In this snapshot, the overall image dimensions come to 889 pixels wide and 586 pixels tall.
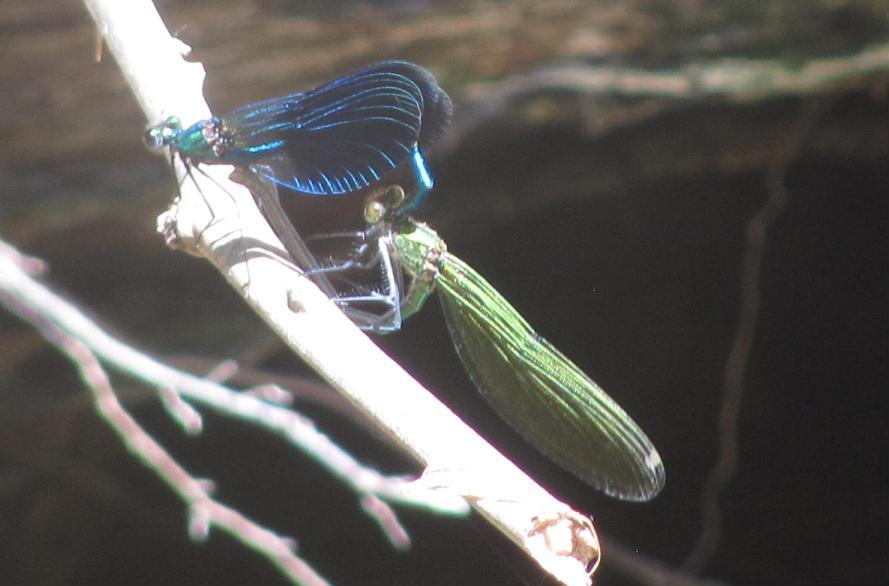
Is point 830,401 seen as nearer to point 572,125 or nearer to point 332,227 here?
point 572,125

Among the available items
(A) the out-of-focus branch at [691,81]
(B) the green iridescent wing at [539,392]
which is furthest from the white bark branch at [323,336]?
(A) the out-of-focus branch at [691,81]

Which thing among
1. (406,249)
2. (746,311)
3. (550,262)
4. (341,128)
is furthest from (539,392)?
(550,262)

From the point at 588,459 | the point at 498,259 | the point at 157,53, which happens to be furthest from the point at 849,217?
the point at 157,53

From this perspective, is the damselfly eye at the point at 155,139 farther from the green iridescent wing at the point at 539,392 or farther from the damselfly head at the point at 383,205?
the green iridescent wing at the point at 539,392

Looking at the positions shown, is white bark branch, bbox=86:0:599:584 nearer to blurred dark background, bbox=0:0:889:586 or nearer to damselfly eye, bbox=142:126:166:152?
damselfly eye, bbox=142:126:166:152

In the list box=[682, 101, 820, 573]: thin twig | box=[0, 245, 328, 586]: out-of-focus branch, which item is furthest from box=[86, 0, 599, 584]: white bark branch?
box=[682, 101, 820, 573]: thin twig

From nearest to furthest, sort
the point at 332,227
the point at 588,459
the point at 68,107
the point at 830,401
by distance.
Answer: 1. the point at 588,459
2. the point at 68,107
3. the point at 332,227
4. the point at 830,401
